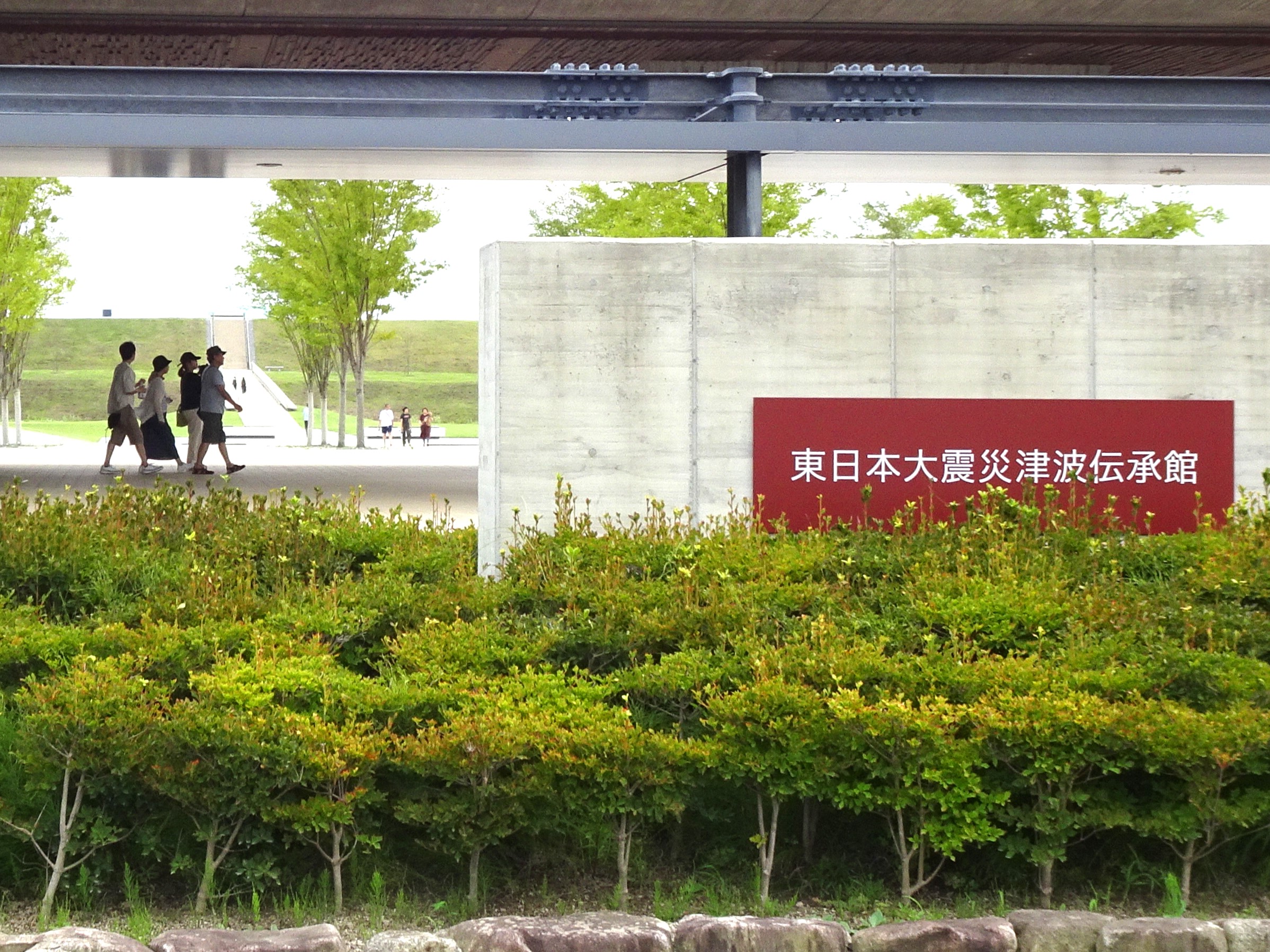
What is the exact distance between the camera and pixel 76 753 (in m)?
5.32

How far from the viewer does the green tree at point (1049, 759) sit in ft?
17.7

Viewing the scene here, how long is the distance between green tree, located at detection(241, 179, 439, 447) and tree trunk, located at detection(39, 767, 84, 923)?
29677 millimetres

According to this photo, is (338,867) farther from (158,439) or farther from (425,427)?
(425,427)

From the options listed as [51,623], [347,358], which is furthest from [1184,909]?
[347,358]

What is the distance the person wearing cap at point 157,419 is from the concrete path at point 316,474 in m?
0.35

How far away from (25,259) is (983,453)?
105 ft

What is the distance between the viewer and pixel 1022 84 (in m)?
14.2

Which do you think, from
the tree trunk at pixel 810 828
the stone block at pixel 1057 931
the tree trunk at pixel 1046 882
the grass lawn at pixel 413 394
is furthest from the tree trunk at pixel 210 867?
the grass lawn at pixel 413 394

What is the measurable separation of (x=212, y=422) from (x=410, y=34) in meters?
6.44

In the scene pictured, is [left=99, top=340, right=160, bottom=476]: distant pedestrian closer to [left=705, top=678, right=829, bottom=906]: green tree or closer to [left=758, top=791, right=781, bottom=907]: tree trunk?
[left=705, top=678, right=829, bottom=906]: green tree

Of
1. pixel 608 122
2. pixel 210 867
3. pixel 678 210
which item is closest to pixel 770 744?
pixel 210 867

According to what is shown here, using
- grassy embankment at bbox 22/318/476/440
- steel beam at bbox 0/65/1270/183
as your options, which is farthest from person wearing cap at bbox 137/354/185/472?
grassy embankment at bbox 22/318/476/440

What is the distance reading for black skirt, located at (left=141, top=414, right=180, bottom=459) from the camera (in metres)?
19.8

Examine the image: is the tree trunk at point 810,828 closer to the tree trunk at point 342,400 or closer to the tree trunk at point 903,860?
the tree trunk at point 903,860
